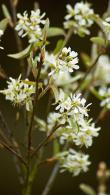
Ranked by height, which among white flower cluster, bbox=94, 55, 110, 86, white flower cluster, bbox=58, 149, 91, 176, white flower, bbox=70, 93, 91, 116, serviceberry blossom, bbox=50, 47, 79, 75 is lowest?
white flower, bbox=70, 93, 91, 116

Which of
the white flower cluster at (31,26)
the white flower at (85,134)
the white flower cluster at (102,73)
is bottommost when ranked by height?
the white flower at (85,134)

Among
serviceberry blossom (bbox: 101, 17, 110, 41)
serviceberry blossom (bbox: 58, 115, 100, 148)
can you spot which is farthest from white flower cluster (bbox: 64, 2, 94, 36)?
serviceberry blossom (bbox: 58, 115, 100, 148)

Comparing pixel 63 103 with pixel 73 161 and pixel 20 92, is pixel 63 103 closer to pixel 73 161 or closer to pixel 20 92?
pixel 20 92

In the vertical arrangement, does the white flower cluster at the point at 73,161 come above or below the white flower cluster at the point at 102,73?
below

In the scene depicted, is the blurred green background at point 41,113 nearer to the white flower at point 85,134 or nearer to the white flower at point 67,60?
the white flower at point 85,134

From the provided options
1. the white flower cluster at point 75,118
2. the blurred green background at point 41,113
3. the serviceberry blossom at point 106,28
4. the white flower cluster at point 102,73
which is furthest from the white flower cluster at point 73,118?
the blurred green background at point 41,113

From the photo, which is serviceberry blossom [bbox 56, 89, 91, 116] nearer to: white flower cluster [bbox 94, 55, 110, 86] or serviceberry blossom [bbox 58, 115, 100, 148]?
serviceberry blossom [bbox 58, 115, 100, 148]
